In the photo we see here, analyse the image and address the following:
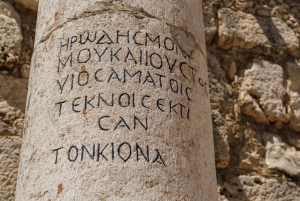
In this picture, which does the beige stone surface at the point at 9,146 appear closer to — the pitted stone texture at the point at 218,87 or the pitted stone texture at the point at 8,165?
the pitted stone texture at the point at 8,165

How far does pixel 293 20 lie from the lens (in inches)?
148

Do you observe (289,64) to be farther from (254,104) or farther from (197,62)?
(197,62)

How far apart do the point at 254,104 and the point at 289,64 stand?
481mm

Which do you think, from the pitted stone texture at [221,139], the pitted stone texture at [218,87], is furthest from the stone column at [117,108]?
the pitted stone texture at [218,87]

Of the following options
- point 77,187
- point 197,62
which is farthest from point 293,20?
point 77,187

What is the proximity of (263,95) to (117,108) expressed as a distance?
5.31ft

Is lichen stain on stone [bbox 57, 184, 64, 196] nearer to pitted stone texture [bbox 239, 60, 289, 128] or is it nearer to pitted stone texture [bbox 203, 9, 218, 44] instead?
pitted stone texture [bbox 239, 60, 289, 128]

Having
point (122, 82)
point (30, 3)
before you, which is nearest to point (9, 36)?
point (30, 3)

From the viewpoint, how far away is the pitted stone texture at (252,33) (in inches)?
139

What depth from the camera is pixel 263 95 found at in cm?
337

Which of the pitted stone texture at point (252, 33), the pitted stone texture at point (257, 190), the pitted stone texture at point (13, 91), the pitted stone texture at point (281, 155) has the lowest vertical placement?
the pitted stone texture at point (257, 190)

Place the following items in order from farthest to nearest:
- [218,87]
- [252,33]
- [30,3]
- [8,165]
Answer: [252,33] < [218,87] < [30,3] < [8,165]

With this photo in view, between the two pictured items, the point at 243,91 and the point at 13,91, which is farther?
the point at 243,91

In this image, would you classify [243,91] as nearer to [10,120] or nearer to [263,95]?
[263,95]
